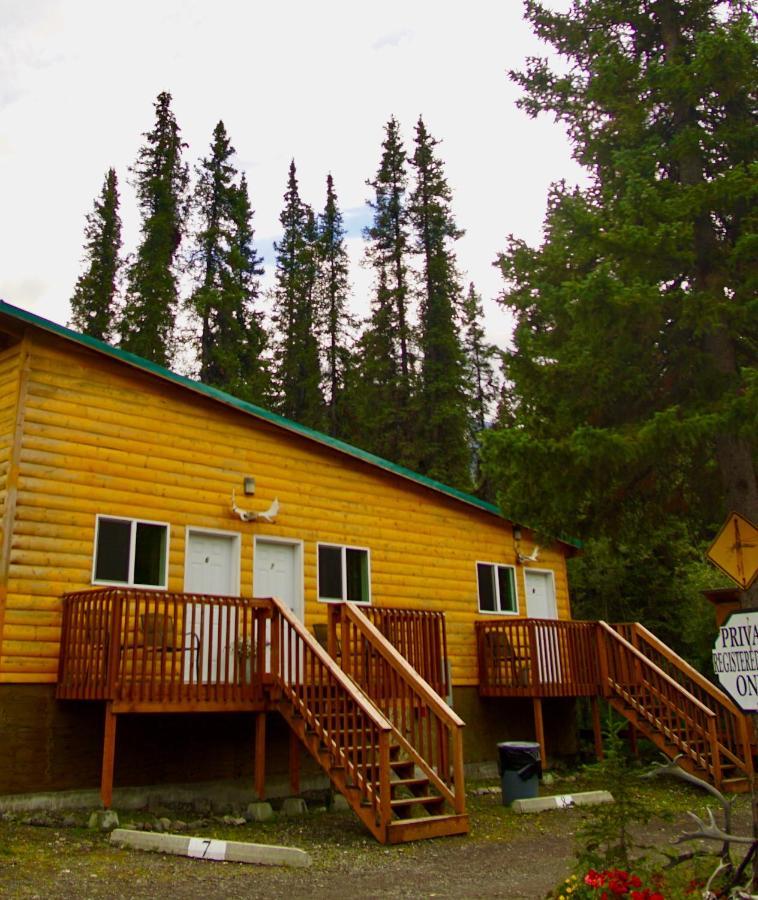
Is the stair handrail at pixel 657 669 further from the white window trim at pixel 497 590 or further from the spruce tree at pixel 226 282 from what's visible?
the spruce tree at pixel 226 282

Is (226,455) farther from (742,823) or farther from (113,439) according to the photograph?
(742,823)

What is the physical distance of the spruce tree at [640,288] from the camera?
11727 millimetres

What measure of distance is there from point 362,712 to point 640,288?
22.0 ft

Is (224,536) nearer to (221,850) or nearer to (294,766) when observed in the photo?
(294,766)

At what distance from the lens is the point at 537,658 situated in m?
14.4

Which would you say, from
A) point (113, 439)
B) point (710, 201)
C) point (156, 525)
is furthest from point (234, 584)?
point (710, 201)

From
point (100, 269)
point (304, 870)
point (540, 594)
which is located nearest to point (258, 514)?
point (304, 870)

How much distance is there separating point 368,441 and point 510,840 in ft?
77.5

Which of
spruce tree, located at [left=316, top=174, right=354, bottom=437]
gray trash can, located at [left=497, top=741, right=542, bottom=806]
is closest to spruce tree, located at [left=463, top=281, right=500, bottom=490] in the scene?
spruce tree, located at [left=316, top=174, right=354, bottom=437]

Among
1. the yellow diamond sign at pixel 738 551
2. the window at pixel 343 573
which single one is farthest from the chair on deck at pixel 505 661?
the yellow diamond sign at pixel 738 551

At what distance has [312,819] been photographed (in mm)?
10367

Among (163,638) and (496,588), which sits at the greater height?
(496,588)

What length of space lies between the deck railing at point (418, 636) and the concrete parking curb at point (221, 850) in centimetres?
422

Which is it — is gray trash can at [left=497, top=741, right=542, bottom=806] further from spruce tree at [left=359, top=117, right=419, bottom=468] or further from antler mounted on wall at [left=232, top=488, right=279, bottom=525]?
spruce tree at [left=359, top=117, right=419, bottom=468]
